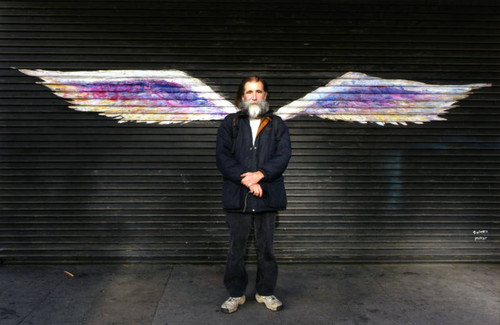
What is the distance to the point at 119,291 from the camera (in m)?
4.03

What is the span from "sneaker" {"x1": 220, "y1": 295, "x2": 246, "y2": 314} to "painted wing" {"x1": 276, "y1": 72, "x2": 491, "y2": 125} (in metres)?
2.18

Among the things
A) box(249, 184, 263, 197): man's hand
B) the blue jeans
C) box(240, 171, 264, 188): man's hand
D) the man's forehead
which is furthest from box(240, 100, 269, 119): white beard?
the blue jeans

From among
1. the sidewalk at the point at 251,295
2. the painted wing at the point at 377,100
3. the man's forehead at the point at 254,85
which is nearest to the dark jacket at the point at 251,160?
the man's forehead at the point at 254,85

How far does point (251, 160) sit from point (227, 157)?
0.22 metres

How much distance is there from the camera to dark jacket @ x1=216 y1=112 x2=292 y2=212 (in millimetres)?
3531

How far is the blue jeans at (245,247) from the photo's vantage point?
364cm

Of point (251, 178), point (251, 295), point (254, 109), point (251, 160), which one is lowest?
point (251, 295)

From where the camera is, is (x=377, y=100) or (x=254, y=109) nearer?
(x=254, y=109)

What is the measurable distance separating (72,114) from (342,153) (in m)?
3.26

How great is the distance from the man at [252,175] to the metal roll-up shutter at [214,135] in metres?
1.10

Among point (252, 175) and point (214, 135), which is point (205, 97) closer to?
point (214, 135)

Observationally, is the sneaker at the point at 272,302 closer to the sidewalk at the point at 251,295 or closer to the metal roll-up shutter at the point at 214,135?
the sidewalk at the point at 251,295

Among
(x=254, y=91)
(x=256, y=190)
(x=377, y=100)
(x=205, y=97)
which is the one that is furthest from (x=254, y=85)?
(x=377, y=100)

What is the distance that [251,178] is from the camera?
11.3 ft
